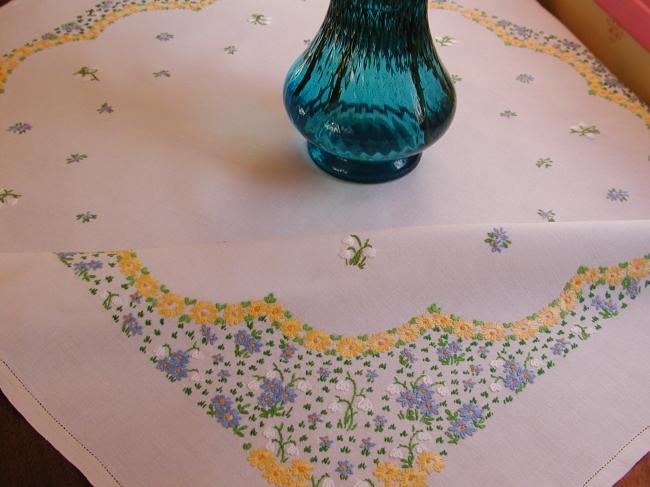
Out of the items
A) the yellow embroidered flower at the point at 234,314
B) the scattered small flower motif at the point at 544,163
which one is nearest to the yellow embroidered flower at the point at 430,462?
the yellow embroidered flower at the point at 234,314

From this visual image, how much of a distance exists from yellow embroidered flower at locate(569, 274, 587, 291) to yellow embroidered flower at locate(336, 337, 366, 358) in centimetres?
24

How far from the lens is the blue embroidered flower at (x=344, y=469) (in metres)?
0.55

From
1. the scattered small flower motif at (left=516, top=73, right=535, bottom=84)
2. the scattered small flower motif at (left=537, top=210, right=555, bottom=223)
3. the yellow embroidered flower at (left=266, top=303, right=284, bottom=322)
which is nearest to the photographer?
the yellow embroidered flower at (left=266, top=303, right=284, bottom=322)

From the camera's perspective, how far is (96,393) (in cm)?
58

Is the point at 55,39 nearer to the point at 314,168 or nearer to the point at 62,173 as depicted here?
the point at 62,173

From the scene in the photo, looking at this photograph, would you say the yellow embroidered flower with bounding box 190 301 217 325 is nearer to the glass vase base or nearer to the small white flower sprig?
the small white flower sprig

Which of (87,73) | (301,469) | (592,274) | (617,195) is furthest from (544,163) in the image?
(87,73)

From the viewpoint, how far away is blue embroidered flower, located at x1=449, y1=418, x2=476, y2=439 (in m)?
0.58

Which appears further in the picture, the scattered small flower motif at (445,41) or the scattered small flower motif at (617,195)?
the scattered small flower motif at (445,41)

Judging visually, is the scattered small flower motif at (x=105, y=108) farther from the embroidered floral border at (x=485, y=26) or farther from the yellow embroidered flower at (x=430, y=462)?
the yellow embroidered flower at (x=430, y=462)

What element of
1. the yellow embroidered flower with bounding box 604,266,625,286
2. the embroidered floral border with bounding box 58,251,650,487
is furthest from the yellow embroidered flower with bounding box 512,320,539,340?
the yellow embroidered flower with bounding box 604,266,625,286

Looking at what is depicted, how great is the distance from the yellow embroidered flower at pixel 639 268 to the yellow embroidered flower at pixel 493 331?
17 centimetres

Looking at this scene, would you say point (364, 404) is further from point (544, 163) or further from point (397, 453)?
point (544, 163)

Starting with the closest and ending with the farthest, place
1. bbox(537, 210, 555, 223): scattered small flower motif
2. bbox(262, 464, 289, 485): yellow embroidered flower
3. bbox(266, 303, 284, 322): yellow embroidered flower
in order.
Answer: bbox(262, 464, 289, 485): yellow embroidered flower → bbox(266, 303, 284, 322): yellow embroidered flower → bbox(537, 210, 555, 223): scattered small flower motif
